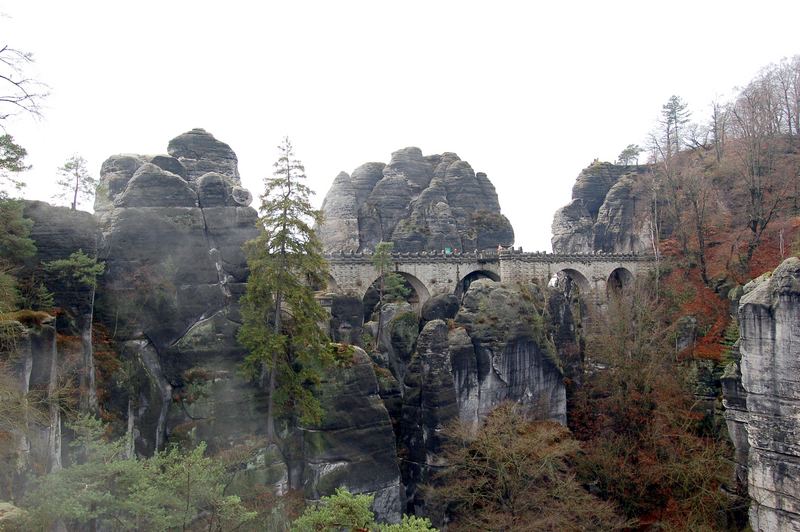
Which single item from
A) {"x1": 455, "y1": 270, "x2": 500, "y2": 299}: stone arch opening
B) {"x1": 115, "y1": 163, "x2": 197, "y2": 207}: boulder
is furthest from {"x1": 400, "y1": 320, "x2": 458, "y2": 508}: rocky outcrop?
{"x1": 115, "y1": 163, "x2": 197, "y2": 207}: boulder

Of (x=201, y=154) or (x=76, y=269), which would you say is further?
(x=201, y=154)

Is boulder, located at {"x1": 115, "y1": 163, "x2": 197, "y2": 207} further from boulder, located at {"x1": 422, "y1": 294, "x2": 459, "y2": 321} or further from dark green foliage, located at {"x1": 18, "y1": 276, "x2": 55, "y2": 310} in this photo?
boulder, located at {"x1": 422, "y1": 294, "x2": 459, "y2": 321}

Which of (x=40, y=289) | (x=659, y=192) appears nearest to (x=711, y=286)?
(x=659, y=192)

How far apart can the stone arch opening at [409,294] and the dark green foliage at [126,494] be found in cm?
1977

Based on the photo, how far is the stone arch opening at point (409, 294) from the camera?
34197 millimetres

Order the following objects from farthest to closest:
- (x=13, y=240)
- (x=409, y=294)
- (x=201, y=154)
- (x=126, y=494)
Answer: (x=409, y=294), (x=201, y=154), (x=13, y=240), (x=126, y=494)

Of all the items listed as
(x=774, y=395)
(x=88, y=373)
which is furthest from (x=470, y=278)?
(x=88, y=373)

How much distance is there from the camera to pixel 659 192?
4103cm

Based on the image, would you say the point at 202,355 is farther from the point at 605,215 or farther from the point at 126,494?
the point at 605,215

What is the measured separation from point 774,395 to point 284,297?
62.9ft

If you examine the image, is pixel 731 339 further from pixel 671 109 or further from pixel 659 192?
pixel 671 109

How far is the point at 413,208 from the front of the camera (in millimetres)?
43500

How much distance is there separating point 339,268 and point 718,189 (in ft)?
90.8

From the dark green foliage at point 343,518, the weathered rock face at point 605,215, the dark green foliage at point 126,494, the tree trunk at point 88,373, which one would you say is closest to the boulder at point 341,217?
the weathered rock face at point 605,215
